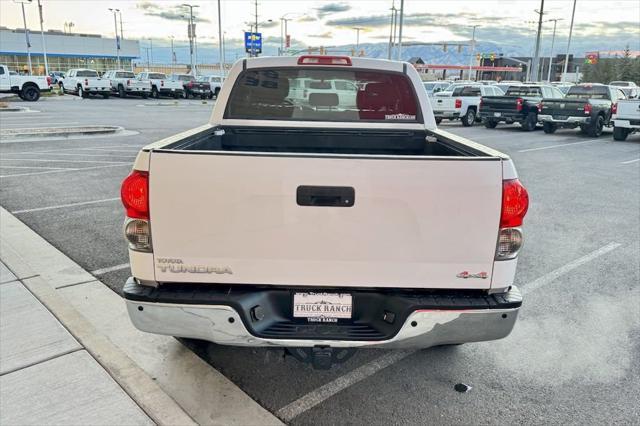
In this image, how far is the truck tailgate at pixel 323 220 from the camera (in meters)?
2.56

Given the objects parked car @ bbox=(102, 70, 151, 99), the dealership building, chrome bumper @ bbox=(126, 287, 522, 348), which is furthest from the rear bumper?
the dealership building

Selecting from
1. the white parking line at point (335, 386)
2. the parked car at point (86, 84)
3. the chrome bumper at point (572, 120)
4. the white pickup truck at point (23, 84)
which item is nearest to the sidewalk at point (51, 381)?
the white parking line at point (335, 386)

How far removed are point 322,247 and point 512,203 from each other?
39.6 inches

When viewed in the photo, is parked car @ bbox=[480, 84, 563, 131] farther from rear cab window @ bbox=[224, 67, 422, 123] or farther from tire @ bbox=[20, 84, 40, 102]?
tire @ bbox=[20, 84, 40, 102]

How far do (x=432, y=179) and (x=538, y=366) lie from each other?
1926 mm

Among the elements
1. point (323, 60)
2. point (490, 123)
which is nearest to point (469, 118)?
point (490, 123)

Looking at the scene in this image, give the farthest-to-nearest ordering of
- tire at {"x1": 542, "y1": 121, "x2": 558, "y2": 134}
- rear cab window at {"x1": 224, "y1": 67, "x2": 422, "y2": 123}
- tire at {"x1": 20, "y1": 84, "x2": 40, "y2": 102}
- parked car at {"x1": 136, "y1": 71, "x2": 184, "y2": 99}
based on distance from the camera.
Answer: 1. parked car at {"x1": 136, "y1": 71, "x2": 184, "y2": 99}
2. tire at {"x1": 20, "y1": 84, "x2": 40, "y2": 102}
3. tire at {"x1": 542, "y1": 121, "x2": 558, "y2": 134}
4. rear cab window at {"x1": 224, "y1": 67, "x2": 422, "y2": 123}

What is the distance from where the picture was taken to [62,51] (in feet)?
A: 282

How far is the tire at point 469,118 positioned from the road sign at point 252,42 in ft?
111

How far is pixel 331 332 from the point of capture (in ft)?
8.91

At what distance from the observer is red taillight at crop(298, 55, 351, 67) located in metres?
4.24

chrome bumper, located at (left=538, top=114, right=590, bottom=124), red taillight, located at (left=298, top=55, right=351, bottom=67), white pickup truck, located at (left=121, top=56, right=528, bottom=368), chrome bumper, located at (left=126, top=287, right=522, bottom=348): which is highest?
red taillight, located at (left=298, top=55, right=351, bottom=67)

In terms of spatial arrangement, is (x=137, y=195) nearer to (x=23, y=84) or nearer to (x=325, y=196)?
(x=325, y=196)

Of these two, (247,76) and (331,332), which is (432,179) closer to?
(331,332)
